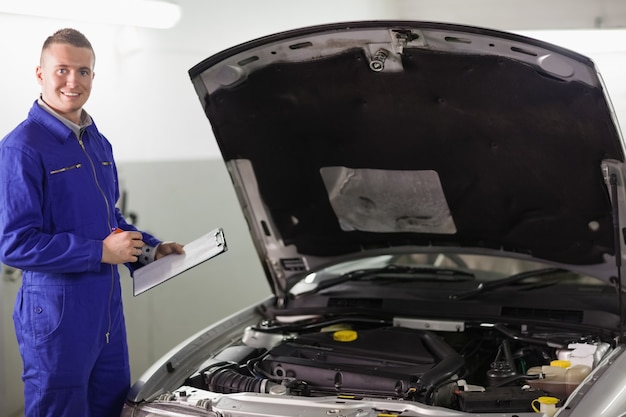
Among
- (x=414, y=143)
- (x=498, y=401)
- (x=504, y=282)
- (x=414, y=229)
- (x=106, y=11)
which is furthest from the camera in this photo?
(x=106, y=11)

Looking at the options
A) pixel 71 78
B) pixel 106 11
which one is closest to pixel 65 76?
pixel 71 78

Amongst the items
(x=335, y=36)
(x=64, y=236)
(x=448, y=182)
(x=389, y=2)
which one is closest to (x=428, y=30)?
(x=335, y=36)

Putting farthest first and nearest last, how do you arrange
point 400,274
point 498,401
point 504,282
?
point 400,274 < point 504,282 < point 498,401

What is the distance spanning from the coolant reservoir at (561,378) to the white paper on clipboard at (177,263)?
42.9 inches

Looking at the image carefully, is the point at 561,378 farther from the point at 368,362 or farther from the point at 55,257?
the point at 55,257

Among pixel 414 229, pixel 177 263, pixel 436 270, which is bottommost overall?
pixel 436 270

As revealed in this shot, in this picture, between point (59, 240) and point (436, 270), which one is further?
point (436, 270)

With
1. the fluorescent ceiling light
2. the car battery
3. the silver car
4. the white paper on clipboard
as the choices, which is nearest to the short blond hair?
the silver car

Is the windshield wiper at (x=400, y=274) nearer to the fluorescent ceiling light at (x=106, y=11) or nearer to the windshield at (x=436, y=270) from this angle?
the windshield at (x=436, y=270)

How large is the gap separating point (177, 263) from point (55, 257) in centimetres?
40

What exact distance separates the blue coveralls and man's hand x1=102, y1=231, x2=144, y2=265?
3 centimetres

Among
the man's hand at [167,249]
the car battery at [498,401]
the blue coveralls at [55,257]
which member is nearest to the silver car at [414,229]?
the car battery at [498,401]

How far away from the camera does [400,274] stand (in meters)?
3.38

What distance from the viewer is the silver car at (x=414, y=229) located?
2436 millimetres
